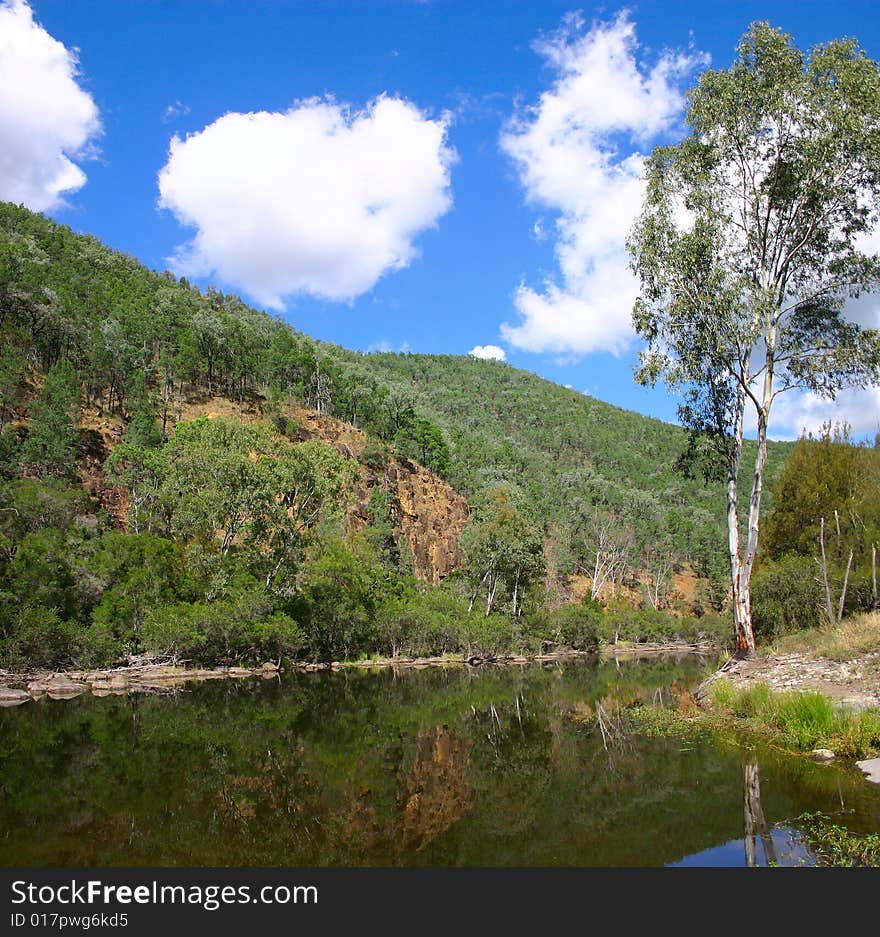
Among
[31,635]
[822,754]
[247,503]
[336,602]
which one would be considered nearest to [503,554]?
[336,602]

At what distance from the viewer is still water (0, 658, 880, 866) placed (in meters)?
8.70

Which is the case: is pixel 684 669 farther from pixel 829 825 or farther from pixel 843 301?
pixel 829 825

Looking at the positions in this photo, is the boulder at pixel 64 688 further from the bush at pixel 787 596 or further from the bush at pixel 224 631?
the bush at pixel 787 596

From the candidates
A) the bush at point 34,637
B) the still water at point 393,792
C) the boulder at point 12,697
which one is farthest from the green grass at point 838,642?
the bush at point 34,637

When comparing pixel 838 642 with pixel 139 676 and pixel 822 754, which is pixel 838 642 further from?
pixel 139 676

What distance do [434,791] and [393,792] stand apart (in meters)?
0.76

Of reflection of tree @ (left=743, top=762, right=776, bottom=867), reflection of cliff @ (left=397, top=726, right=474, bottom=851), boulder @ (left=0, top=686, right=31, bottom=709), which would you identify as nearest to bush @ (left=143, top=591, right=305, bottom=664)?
boulder @ (left=0, top=686, right=31, bottom=709)

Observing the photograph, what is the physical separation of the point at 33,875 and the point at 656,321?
2034 centimetres

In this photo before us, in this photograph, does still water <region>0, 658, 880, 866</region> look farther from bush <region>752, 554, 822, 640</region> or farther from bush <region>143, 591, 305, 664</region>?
bush <region>752, 554, 822, 640</region>

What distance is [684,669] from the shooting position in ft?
141

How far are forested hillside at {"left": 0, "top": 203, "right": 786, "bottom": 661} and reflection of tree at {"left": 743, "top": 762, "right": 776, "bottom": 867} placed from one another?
13263mm

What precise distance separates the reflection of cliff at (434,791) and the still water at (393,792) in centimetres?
6

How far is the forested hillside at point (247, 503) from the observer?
117 ft

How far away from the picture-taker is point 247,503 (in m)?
38.9
